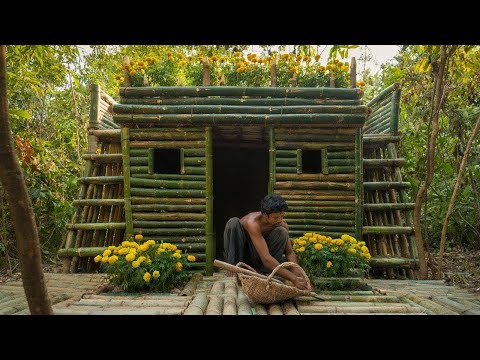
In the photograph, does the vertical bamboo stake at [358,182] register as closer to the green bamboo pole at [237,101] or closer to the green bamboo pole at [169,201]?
the green bamboo pole at [237,101]

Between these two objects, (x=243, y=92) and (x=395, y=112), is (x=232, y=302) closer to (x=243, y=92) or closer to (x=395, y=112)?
(x=243, y=92)

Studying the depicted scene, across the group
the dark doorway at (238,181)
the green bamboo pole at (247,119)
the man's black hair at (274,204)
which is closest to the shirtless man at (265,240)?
the man's black hair at (274,204)

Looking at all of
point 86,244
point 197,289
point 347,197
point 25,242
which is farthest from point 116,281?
point 347,197

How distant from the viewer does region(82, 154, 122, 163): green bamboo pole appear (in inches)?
324

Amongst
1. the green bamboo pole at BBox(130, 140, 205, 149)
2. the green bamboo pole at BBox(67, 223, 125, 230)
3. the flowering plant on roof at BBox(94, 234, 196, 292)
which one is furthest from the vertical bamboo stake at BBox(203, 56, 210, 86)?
the flowering plant on roof at BBox(94, 234, 196, 292)

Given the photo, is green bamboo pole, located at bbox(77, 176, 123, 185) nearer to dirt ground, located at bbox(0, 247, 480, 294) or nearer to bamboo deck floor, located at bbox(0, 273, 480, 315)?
dirt ground, located at bbox(0, 247, 480, 294)

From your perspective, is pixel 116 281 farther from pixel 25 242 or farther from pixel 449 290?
pixel 449 290

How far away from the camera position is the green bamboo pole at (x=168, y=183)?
751 cm

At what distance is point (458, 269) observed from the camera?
25.4 feet

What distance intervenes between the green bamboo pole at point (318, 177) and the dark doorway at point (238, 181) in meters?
3.24

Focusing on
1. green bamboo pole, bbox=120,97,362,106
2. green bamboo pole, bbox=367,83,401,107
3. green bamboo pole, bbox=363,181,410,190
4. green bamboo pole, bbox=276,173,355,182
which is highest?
green bamboo pole, bbox=367,83,401,107

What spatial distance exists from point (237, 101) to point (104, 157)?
8.57ft

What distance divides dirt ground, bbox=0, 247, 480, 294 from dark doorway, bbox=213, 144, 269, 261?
3739 mm

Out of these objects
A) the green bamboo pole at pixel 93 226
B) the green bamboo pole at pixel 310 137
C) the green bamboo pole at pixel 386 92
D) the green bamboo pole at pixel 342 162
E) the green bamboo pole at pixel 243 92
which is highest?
the green bamboo pole at pixel 386 92
